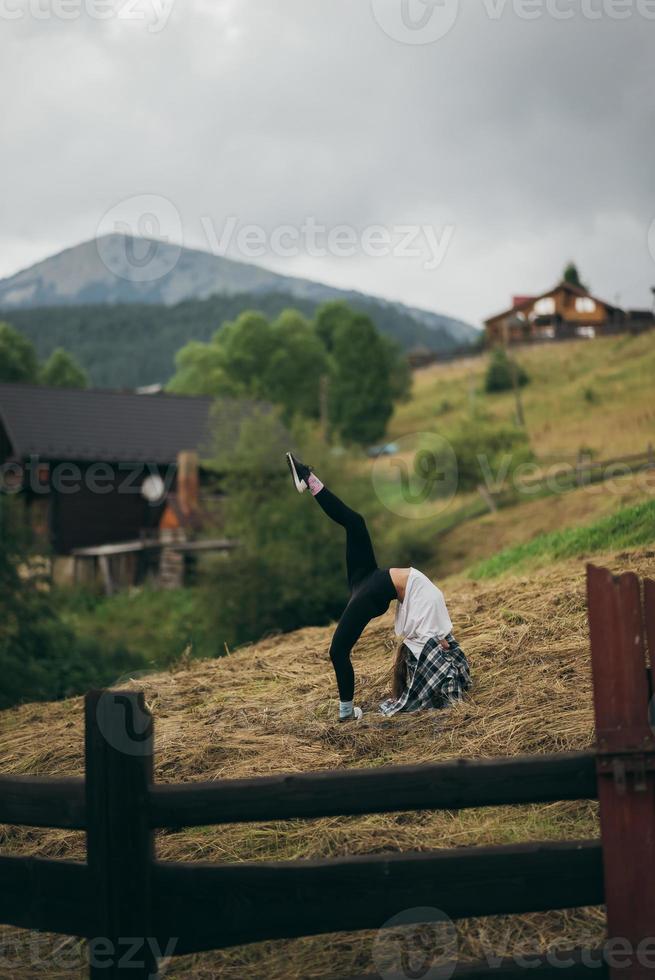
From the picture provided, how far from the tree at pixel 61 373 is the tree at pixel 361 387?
20954mm

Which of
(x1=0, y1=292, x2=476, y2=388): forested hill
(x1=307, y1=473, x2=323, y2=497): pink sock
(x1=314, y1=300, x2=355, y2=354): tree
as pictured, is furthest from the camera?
(x1=0, y1=292, x2=476, y2=388): forested hill

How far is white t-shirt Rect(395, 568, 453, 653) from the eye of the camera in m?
7.00

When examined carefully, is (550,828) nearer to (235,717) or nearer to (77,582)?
(235,717)

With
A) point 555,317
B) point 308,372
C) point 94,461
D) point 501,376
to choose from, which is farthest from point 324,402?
point 555,317

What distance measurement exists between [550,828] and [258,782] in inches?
79.0

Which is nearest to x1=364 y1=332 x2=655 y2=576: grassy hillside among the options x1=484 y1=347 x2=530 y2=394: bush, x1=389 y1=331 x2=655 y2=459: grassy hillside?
x1=389 y1=331 x2=655 y2=459: grassy hillside

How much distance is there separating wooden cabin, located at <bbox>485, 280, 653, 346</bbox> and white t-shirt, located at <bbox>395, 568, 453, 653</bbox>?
70.0 metres

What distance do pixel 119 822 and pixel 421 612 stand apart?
3.30 meters

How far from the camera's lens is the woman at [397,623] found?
6883 mm

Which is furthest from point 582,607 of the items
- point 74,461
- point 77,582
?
point 74,461

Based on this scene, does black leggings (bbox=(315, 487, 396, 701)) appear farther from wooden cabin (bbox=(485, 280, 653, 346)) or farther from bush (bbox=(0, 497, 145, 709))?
wooden cabin (bbox=(485, 280, 653, 346))

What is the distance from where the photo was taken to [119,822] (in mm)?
4055

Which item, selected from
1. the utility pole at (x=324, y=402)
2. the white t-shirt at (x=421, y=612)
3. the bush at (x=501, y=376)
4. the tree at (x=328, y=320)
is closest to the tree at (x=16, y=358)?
the utility pole at (x=324, y=402)

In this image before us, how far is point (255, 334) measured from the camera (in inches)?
2859
